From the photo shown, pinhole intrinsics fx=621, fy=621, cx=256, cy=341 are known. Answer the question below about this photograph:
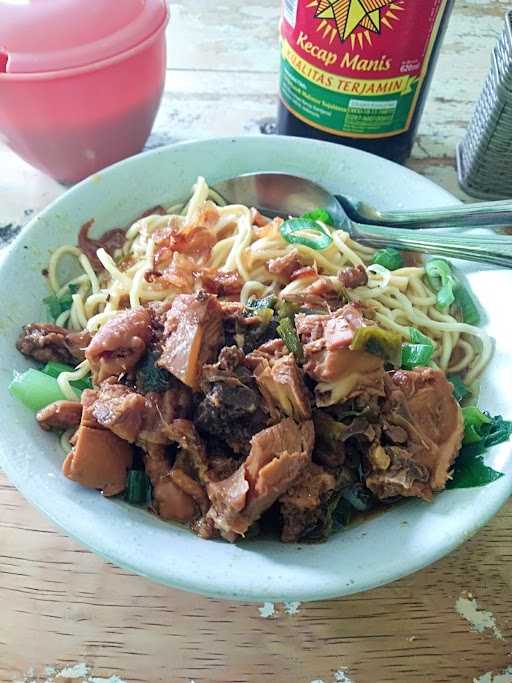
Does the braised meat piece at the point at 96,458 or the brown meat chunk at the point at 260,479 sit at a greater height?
the brown meat chunk at the point at 260,479

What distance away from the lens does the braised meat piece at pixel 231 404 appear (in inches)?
62.2

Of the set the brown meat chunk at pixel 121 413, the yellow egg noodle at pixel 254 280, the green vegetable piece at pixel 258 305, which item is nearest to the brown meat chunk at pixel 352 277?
the yellow egg noodle at pixel 254 280

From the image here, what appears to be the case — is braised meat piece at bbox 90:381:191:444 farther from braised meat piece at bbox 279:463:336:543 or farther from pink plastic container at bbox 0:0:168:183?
pink plastic container at bbox 0:0:168:183

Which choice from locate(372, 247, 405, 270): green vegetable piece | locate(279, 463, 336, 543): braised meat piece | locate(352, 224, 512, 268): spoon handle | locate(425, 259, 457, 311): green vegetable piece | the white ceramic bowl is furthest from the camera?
locate(372, 247, 405, 270): green vegetable piece

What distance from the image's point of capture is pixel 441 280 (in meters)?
2.14

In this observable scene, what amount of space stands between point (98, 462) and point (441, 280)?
1292 mm

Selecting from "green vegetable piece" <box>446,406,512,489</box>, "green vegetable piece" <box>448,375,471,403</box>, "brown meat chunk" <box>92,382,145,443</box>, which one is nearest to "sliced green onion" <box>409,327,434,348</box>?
"green vegetable piece" <box>448,375,471,403</box>

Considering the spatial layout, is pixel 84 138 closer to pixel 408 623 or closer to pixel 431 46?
pixel 431 46

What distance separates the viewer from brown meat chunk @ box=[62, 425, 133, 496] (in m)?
1.56

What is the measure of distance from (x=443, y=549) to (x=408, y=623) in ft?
1.16

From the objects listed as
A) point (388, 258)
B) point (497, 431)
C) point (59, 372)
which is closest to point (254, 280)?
point (388, 258)

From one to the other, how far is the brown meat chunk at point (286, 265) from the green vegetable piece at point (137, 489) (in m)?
0.82

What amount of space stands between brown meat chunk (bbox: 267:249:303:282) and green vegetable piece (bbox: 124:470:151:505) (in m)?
0.82

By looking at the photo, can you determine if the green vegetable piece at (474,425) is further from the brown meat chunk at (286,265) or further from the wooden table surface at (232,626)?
the brown meat chunk at (286,265)
